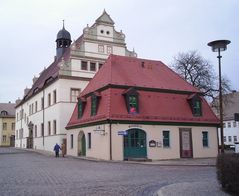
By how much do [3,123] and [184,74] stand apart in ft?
198

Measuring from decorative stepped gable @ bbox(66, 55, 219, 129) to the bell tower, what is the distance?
20.3 m

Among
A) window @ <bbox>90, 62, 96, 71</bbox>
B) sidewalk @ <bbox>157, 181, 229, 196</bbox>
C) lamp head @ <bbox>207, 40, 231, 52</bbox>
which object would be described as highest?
window @ <bbox>90, 62, 96, 71</bbox>

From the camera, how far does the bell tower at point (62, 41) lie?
55.5 metres

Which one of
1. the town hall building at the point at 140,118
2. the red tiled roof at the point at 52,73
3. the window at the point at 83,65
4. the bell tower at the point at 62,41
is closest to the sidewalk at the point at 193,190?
the town hall building at the point at 140,118

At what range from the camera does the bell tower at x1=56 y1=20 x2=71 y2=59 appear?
Answer: 55.5 m

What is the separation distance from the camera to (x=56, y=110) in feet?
142

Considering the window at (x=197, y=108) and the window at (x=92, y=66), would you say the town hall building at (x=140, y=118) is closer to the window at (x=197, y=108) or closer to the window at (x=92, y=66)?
the window at (x=197, y=108)

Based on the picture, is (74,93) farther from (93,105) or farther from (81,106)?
(93,105)

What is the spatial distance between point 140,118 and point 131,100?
1760 millimetres

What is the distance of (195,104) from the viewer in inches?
1352

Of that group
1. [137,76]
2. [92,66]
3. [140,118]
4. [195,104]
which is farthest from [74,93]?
[195,104]

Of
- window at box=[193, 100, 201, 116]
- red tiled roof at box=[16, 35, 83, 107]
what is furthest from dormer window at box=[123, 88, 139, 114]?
red tiled roof at box=[16, 35, 83, 107]

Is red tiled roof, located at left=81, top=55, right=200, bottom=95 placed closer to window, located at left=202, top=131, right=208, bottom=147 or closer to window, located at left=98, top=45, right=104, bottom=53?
window, located at left=202, top=131, right=208, bottom=147

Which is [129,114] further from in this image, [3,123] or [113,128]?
[3,123]
